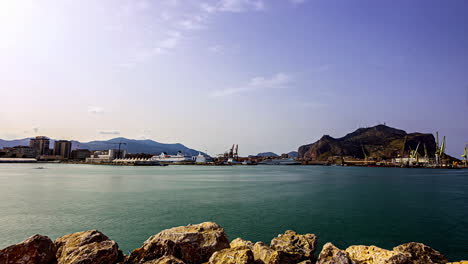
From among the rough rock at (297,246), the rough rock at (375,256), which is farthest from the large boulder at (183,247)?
the rough rock at (375,256)

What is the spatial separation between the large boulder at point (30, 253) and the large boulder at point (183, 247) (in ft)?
7.48

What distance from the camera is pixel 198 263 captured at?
24.2 feet

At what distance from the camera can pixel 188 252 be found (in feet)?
24.4

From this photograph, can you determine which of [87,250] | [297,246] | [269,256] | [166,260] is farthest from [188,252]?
[297,246]

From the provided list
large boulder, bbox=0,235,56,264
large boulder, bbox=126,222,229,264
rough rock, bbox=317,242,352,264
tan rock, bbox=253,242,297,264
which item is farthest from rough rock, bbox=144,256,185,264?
rough rock, bbox=317,242,352,264

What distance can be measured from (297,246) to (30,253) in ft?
26.5

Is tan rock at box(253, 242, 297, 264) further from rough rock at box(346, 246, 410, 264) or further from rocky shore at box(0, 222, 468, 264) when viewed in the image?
rough rock at box(346, 246, 410, 264)

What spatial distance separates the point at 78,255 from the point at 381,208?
79.5 feet

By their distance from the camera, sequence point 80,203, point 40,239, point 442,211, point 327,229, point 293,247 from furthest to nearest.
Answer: point 80,203 → point 442,211 → point 327,229 → point 293,247 → point 40,239

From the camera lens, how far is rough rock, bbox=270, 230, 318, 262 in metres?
8.37

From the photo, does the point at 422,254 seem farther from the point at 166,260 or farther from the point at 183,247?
the point at 166,260

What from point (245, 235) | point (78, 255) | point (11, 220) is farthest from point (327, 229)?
point (11, 220)

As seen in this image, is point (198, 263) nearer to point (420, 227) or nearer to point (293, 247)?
point (293, 247)

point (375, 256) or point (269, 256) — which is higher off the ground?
point (375, 256)
